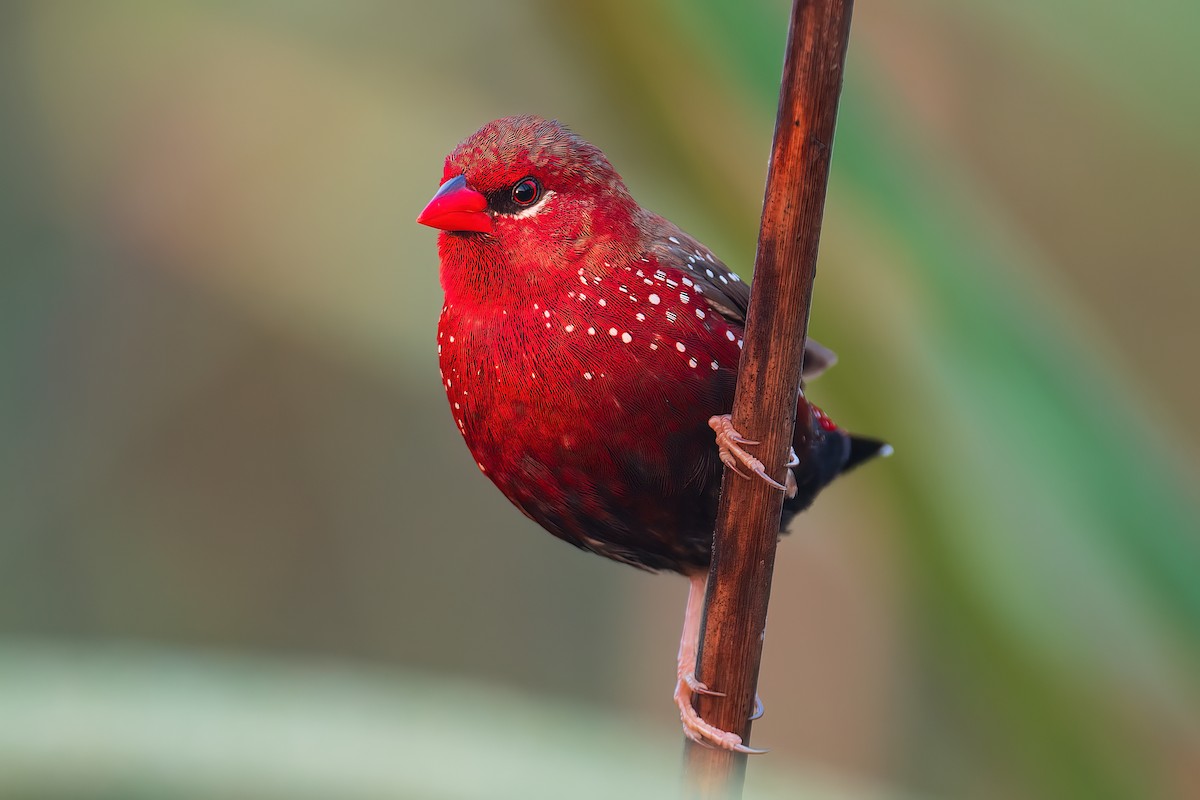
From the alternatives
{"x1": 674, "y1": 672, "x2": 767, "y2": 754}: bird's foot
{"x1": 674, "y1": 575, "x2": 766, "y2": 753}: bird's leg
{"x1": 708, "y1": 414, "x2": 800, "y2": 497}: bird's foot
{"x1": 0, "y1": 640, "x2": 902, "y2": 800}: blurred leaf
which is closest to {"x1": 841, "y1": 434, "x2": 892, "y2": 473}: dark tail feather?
{"x1": 674, "y1": 575, "x2": 766, "y2": 753}: bird's leg

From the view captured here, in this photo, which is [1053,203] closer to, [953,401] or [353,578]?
[353,578]

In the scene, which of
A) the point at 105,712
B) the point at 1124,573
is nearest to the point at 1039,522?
the point at 1124,573

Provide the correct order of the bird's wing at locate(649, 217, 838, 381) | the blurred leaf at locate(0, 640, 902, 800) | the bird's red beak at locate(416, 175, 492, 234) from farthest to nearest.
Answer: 1. the bird's wing at locate(649, 217, 838, 381)
2. the bird's red beak at locate(416, 175, 492, 234)
3. the blurred leaf at locate(0, 640, 902, 800)

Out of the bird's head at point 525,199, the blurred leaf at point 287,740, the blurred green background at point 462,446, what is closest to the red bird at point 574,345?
the bird's head at point 525,199

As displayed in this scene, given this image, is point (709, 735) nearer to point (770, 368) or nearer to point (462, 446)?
point (770, 368)

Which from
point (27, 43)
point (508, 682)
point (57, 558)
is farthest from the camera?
point (508, 682)

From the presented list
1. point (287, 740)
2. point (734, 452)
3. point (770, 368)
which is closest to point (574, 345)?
point (734, 452)

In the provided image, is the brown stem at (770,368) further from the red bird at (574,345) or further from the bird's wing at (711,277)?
the bird's wing at (711,277)

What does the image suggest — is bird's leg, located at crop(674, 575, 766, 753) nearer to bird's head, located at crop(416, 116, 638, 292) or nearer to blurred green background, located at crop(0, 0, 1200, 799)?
blurred green background, located at crop(0, 0, 1200, 799)
